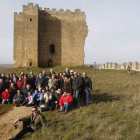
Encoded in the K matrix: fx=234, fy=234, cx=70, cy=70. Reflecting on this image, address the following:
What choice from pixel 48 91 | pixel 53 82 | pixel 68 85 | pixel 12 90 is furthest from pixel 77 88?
pixel 12 90

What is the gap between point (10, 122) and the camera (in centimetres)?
966

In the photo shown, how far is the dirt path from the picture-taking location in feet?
27.9

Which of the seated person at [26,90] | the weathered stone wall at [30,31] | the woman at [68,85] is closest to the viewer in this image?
the woman at [68,85]

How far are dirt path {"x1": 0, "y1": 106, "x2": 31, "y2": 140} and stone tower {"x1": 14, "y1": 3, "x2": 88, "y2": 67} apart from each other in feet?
68.9

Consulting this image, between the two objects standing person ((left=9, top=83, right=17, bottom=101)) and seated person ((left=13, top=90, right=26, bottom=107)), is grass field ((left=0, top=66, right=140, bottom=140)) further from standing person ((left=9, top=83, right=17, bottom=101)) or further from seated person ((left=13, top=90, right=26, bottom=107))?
standing person ((left=9, top=83, right=17, bottom=101))

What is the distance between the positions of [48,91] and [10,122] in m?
2.65

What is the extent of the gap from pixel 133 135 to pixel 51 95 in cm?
485

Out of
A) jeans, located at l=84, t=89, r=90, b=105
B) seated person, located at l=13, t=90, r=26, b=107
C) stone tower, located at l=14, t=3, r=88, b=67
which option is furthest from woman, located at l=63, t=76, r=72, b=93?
stone tower, located at l=14, t=3, r=88, b=67

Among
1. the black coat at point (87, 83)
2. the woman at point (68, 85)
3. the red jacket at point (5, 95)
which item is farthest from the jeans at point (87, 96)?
the red jacket at point (5, 95)

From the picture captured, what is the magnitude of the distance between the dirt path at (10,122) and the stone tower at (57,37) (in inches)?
827

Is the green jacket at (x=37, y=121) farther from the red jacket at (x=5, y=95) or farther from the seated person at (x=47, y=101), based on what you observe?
the red jacket at (x=5, y=95)

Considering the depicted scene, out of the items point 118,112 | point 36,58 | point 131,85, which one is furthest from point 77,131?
point 36,58

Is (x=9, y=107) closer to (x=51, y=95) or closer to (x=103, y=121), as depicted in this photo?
(x=51, y=95)

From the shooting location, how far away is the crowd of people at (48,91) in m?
11.1
